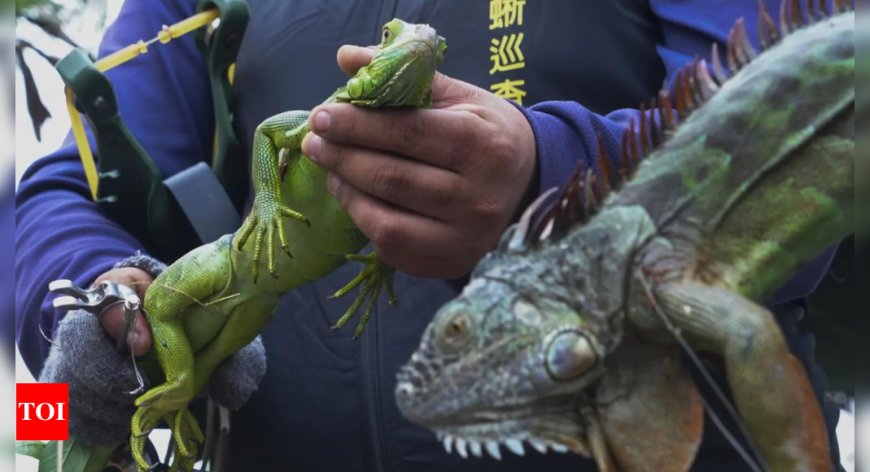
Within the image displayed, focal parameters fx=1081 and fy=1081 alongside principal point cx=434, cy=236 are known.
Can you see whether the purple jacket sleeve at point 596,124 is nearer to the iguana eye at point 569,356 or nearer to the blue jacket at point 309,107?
the blue jacket at point 309,107

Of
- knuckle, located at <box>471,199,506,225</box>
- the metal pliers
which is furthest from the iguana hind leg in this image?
the metal pliers

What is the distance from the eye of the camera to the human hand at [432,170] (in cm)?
98

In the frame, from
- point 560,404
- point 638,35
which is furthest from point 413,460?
point 560,404

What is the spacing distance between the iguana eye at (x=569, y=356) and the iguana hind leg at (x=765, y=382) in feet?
0.23

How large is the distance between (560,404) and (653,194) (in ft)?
0.53

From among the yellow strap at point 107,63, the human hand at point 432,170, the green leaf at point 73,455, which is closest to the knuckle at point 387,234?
the human hand at point 432,170

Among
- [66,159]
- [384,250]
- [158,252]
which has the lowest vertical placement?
[158,252]

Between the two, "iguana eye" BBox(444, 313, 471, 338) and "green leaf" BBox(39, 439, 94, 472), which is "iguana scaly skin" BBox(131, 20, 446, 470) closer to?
"green leaf" BBox(39, 439, 94, 472)

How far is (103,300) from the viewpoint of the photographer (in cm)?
128

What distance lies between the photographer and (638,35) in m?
1.42

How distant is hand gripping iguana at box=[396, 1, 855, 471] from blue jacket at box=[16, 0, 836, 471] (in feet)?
1.70

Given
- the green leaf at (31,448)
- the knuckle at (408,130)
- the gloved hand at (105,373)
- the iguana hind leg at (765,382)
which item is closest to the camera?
the iguana hind leg at (765,382)

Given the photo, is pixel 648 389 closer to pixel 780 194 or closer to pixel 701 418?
pixel 701 418

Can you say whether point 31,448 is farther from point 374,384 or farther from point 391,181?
point 391,181
